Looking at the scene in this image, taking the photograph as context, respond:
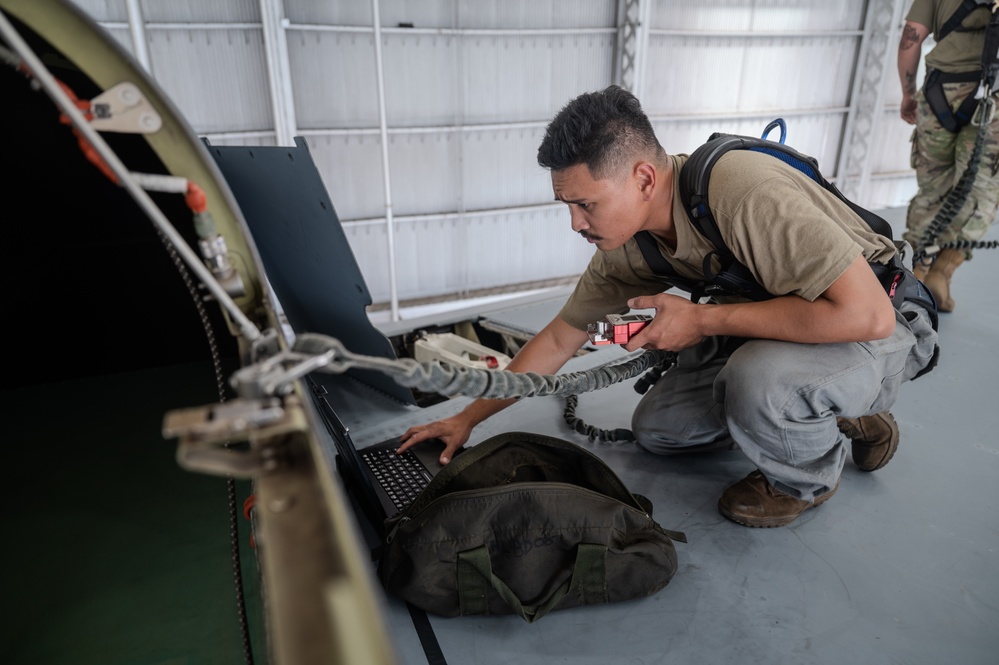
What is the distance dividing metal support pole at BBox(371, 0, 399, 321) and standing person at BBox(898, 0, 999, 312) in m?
4.75

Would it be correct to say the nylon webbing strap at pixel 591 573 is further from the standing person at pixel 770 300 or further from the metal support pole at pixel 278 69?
the metal support pole at pixel 278 69

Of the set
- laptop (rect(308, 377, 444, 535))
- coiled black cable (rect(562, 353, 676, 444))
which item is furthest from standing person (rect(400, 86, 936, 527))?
laptop (rect(308, 377, 444, 535))

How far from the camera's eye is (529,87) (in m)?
7.55

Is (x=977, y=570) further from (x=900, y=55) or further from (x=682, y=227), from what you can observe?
(x=900, y=55)

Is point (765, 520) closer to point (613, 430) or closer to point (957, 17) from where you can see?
point (613, 430)

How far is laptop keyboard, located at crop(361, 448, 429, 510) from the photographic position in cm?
159

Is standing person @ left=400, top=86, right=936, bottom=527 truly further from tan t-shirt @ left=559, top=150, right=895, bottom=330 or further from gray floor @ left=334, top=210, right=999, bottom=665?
gray floor @ left=334, top=210, right=999, bottom=665

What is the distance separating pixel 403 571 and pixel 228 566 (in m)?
0.59

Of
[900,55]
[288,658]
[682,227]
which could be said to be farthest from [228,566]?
[900,55]

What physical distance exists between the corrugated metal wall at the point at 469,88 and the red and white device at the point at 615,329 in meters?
5.56

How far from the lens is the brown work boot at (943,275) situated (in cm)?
306

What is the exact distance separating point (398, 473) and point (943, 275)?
2.96 metres

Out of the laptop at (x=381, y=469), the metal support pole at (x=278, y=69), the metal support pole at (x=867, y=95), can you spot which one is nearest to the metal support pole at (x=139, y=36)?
the metal support pole at (x=278, y=69)

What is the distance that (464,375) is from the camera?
1146mm
